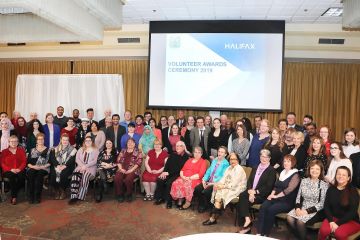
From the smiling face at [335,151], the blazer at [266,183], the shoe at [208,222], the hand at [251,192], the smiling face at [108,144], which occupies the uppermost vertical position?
the smiling face at [335,151]

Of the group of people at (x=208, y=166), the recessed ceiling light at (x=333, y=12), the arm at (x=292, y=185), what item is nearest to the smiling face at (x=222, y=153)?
the group of people at (x=208, y=166)

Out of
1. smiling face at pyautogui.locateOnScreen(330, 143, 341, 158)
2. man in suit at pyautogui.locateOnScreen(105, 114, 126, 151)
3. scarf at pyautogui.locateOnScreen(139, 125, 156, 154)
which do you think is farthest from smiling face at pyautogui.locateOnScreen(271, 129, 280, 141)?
man in suit at pyautogui.locateOnScreen(105, 114, 126, 151)

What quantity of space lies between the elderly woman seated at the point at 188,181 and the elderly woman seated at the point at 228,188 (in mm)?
458

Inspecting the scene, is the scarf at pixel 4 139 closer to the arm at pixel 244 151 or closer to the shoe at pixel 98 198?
the shoe at pixel 98 198

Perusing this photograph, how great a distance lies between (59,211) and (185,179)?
1979 mm

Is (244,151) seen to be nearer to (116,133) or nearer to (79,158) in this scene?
(116,133)

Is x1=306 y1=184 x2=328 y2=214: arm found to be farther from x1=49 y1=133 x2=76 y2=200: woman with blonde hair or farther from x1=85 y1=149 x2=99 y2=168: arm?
x1=49 y1=133 x2=76 y2=200: woman with blonde hair

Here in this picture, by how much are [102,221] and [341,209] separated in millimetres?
3080

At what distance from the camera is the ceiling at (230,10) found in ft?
21.0

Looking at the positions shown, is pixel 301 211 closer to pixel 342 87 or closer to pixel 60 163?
pixel 60 163

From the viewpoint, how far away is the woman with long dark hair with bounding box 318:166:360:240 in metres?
3.63

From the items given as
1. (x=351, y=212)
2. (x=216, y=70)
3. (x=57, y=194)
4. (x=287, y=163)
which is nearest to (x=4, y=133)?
(x=57, y=194)

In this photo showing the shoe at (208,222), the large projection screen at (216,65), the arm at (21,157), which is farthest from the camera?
the large projection screen at (216,65)

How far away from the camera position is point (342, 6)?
6.38 meters
